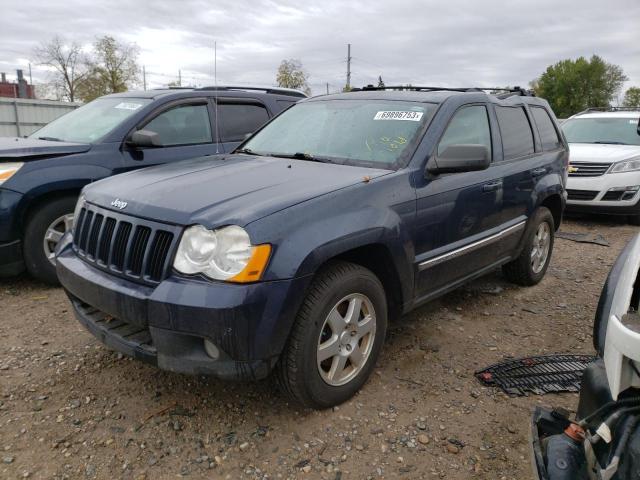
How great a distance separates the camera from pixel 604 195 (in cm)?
765

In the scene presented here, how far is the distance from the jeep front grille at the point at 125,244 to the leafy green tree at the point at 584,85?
249ft

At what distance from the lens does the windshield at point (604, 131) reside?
850 centimetres

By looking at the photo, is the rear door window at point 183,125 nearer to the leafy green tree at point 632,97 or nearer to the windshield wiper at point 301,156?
the windshield wiper at point 301,156

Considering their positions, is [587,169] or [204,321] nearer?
[204,321]

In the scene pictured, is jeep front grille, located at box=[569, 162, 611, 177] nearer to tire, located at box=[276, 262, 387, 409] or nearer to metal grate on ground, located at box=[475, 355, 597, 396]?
metal grate on ground, located at box=[475, 355, 597, 396]

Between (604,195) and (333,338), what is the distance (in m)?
6.63

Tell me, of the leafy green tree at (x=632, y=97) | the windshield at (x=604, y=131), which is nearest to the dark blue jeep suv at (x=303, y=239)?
the windshield at (x=604, y=131)

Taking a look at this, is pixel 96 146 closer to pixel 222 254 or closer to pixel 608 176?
pixel 222 254

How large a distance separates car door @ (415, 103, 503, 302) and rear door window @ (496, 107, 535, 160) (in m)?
0.16

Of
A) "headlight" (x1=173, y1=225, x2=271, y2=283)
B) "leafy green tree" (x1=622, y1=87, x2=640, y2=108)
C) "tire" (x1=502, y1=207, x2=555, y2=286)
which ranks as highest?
"leafy green tree" (x1=622, y1=87, x2=640, y2=108)

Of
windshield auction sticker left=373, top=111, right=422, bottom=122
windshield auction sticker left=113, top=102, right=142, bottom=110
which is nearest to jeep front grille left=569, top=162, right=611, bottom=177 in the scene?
windshield auction sticker left=373, top=111, right=422, bottom=122

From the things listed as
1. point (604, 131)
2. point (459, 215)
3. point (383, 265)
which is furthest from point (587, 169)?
point (383, 265)

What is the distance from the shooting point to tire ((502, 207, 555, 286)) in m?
4.48

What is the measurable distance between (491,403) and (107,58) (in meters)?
40.5
